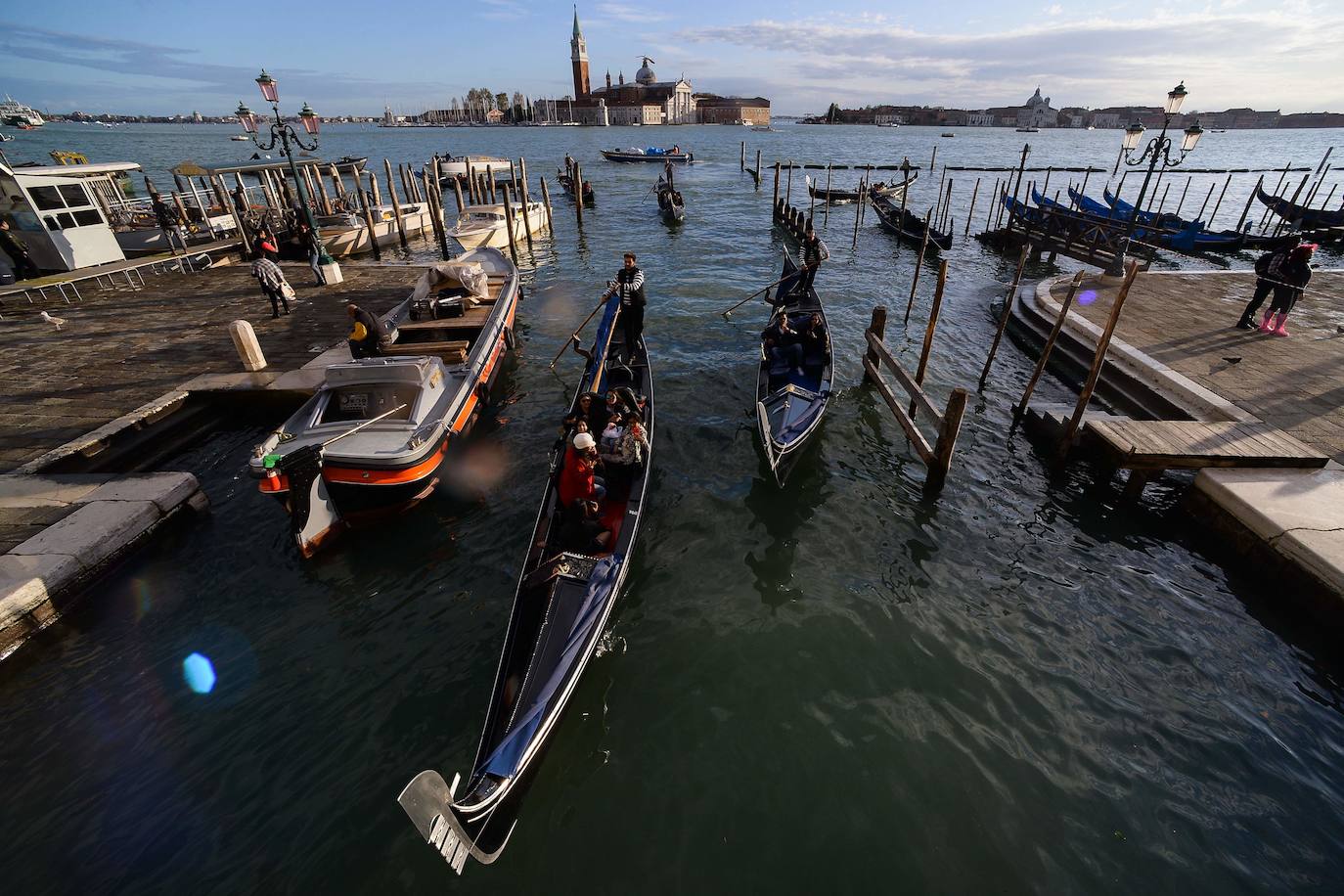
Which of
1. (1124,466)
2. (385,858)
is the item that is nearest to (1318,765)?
(1124,466)

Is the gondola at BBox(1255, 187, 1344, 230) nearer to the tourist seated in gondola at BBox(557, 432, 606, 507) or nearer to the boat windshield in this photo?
→ the tourist seated in gondola at BBox(557, 432, 606, 507)

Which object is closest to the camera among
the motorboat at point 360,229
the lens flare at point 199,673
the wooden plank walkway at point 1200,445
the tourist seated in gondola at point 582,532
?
the lens flare at point 199,673

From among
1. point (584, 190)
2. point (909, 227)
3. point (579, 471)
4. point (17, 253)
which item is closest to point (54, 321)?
point (17, 253)

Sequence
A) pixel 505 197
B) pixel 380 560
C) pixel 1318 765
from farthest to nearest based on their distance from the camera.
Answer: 1. pixel 505 197
2. pixel 380 560
3. pixel 1318 765

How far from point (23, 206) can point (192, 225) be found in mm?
10180

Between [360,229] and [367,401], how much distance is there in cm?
2073

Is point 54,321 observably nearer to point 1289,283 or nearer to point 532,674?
point 532,674

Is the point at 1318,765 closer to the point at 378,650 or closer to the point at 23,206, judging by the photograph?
the point at 378,650

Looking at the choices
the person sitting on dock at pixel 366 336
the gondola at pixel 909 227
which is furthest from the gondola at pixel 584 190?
the person sitting on dock at pixel 366 336

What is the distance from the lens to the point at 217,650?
634 cm

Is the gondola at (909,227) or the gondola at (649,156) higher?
the gondola at (649,156)

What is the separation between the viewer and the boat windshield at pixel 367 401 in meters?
8.73

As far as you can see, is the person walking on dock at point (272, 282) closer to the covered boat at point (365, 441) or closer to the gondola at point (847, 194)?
the covered boat at point (365, 441)

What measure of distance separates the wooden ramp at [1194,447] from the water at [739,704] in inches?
36.5
